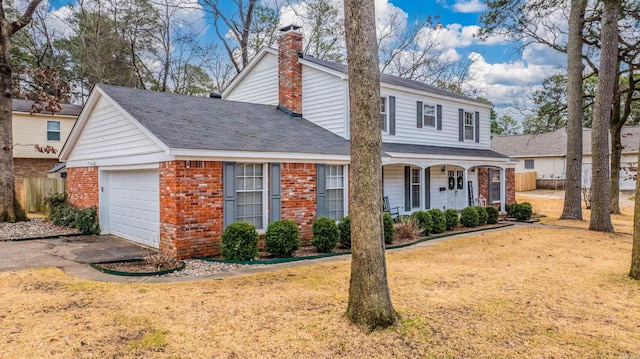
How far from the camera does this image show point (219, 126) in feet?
34.3

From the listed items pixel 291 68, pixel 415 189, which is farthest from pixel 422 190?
pixel 291 68

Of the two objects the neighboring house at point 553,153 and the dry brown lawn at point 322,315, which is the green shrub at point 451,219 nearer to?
the dry brown lawn at point 322,315

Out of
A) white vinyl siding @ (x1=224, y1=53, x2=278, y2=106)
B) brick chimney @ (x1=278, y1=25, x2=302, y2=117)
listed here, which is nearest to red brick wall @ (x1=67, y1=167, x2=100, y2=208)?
brick chimney @ (x1=278, y1=25, x2=302, y2=117)

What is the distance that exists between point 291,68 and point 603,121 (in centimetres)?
1043

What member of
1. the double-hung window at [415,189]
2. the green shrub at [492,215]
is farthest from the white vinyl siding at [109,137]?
the green shrub at [492,215]

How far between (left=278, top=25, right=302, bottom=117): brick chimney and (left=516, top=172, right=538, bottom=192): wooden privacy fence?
25235 millimetres

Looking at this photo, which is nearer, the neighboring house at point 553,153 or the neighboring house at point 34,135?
the neighboring house at point 34,135

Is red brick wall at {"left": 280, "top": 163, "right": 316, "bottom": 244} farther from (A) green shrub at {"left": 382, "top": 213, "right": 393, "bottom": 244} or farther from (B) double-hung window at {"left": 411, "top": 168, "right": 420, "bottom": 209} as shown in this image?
(B) double-hung window at {"left": 411, "top": 168, "right": 420, "bottom": 209}

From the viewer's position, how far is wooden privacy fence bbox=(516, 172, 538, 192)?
1310 inches

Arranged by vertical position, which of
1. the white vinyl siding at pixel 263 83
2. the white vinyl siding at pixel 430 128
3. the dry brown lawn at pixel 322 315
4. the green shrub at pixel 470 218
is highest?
the white vinyl siding at pixel 263 83

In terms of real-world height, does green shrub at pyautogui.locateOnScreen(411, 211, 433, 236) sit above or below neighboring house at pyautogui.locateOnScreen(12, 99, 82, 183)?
below

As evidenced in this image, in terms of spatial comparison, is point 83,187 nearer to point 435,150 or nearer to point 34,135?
point 435,150

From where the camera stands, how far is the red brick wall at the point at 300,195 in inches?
400

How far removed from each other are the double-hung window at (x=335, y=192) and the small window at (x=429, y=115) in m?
5.97
